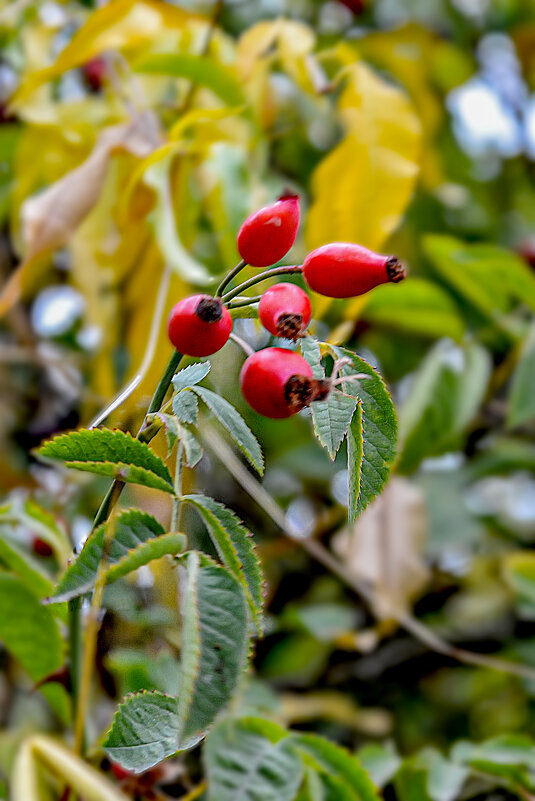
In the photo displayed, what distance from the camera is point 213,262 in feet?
3.82

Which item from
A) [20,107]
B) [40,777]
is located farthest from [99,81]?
[40,777]

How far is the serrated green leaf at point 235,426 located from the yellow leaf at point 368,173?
48 centimetres

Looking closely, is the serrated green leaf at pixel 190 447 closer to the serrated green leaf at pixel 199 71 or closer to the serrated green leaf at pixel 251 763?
the serrated green leaf at pixel 251 763

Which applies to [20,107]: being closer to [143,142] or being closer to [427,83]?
[143,142]

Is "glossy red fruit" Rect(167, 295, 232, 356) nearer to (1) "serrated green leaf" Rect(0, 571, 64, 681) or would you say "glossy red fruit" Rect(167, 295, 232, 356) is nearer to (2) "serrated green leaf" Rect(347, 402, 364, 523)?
(2) "serrated green leaf" Rect(347, 402, 364, 523)

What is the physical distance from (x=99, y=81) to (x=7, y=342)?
0.51 meters

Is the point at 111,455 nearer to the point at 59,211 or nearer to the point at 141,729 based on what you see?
the point at 141,729

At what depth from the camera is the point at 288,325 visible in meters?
0.38

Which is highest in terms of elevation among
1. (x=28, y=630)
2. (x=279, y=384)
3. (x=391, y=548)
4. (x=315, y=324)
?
(x=279, y=384)

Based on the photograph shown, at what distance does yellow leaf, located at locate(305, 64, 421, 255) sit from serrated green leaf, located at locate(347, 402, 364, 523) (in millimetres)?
464

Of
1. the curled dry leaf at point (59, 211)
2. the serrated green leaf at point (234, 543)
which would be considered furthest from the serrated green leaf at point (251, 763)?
the curled dry leaf at point (59, 211)

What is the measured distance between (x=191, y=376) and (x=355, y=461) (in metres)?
0.09

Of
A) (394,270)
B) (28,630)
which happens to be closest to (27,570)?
(28,630)

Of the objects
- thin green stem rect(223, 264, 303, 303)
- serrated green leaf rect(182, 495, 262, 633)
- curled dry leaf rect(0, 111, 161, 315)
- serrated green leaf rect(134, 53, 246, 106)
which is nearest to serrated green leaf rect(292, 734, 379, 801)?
serrated green leaf rect(182, 495, 262, 633)
